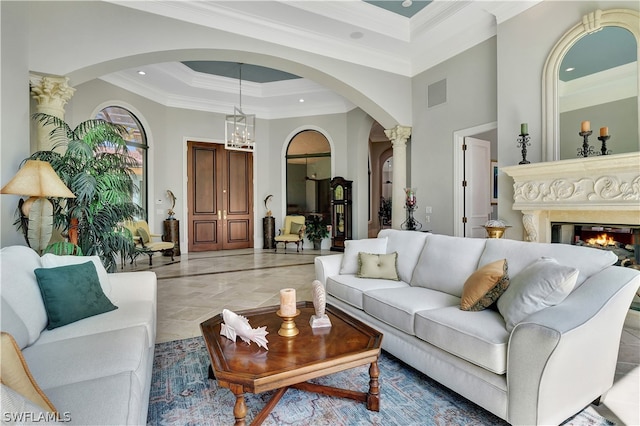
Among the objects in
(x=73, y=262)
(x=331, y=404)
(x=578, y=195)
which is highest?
(x=578, y=195)

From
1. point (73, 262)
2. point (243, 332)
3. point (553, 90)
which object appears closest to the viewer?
point (243, 332)

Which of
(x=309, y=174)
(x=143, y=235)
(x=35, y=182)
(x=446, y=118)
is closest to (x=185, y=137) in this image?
(x=143, y=235)

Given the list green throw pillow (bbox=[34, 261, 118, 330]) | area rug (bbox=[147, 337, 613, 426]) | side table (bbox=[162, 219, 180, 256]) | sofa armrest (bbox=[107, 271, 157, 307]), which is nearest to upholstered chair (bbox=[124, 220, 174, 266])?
side table (bbox=[162, 219, 180, 256])

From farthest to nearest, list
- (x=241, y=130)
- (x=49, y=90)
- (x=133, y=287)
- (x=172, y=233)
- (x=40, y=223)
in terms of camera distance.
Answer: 1. (x=172, y=233)
2. (x=241, y=130)
3. (x=49, y=90)
4. (x=40, y=223)
5. (x=133, y=287)

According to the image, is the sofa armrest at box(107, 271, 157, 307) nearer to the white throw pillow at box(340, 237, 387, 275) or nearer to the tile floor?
the tile floor

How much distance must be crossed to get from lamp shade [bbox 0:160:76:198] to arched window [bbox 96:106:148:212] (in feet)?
15.0

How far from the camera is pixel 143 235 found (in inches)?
248

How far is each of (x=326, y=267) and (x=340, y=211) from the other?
494 centimetres

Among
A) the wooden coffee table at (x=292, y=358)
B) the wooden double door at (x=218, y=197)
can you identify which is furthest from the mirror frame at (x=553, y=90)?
the wooden double door at (x=218, y=197)

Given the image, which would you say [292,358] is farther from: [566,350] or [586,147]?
[586,147]

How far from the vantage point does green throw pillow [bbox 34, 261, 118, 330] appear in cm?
198

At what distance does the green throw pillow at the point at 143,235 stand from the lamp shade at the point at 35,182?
388 cm

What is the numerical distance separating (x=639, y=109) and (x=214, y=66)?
6715mm

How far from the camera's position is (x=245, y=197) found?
8992mm
